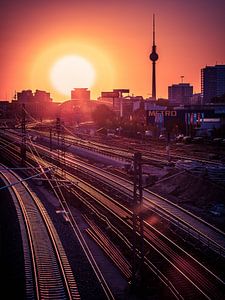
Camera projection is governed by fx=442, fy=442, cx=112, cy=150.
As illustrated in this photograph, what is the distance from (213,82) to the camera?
573ft

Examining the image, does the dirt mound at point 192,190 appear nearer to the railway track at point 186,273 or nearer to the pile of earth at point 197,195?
the pile of earth at point 197,195

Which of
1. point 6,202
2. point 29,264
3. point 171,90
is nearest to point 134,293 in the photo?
point 29,264

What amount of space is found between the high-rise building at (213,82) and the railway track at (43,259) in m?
161

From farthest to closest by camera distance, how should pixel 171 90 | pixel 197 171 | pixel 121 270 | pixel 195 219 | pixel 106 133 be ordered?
pixel 171 90, pixel 106 133, pixel 197 171, pixel 195 219, pixel 121 270

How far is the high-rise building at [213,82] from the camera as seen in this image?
172500 mm

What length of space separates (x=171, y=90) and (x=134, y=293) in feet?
609

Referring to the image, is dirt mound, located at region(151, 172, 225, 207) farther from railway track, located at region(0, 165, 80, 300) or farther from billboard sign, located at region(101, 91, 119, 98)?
billboard sign, located at region(101, 91, 119, 98)

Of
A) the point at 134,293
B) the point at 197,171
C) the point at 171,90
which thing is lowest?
the point at 134,293

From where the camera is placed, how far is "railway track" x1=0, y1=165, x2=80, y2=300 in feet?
34.2

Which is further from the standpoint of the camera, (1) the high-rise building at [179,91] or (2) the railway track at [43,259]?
(1) the high-rise building at [179,91]

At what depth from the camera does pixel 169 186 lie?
72.2 feet

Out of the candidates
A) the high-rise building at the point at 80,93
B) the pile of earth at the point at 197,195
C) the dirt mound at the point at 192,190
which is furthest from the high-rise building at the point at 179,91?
Answer: the pile of earth at the point at 197,195

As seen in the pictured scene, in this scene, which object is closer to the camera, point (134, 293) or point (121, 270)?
point (134, 293)

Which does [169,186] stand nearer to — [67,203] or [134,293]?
[67,203]
